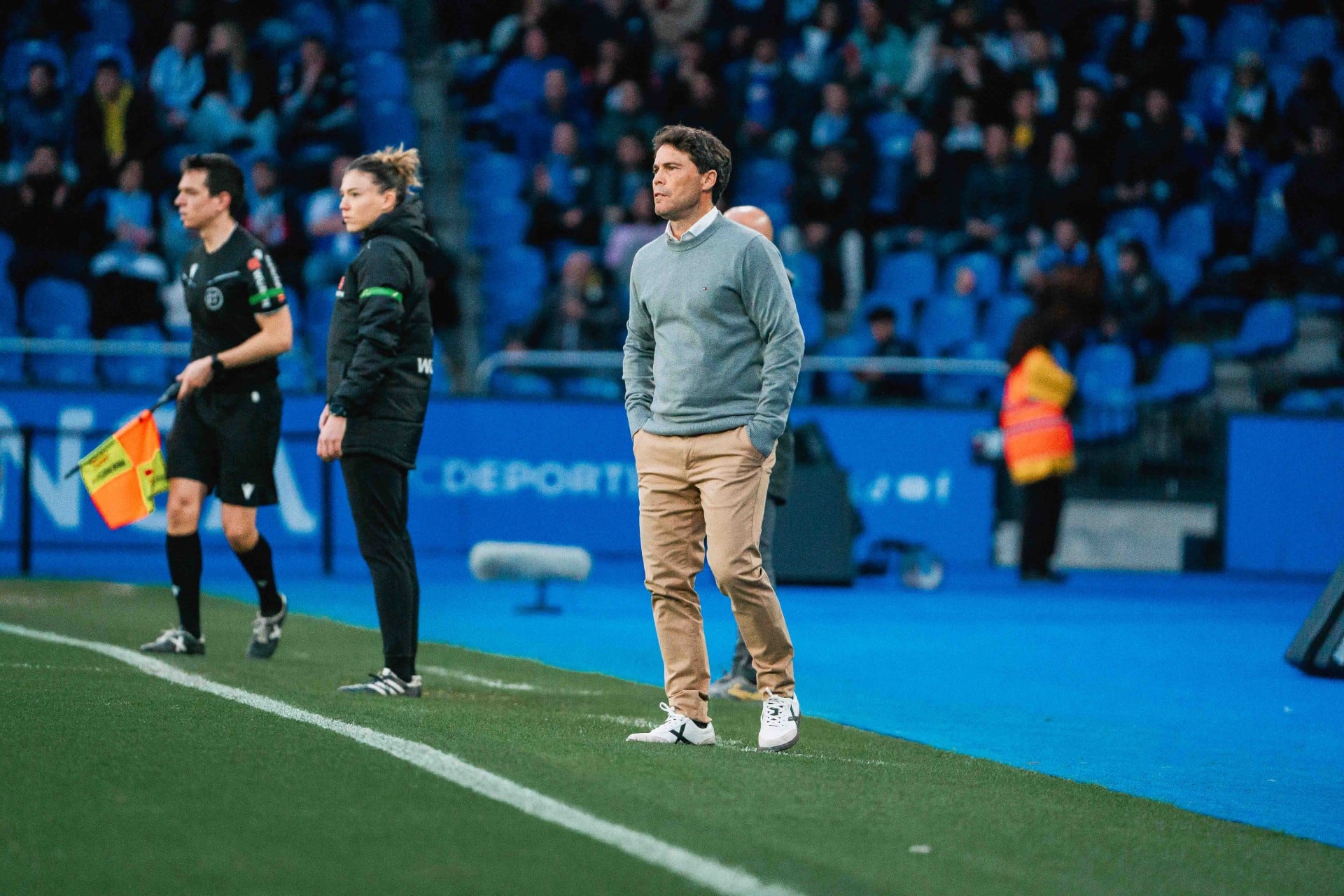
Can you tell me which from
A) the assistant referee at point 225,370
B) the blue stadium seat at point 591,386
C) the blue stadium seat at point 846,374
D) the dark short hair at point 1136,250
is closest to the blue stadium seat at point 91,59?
the blue stadium seat at point 591,386

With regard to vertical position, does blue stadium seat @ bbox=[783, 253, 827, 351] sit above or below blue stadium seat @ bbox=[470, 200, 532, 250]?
below

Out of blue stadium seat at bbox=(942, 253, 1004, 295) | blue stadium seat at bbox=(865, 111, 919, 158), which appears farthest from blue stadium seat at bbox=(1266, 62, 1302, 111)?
blue stadium seat at bbox=(942, 253, 1004, 295)

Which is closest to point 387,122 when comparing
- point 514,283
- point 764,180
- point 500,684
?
point 514,283

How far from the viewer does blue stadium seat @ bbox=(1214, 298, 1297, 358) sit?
18.2 metres

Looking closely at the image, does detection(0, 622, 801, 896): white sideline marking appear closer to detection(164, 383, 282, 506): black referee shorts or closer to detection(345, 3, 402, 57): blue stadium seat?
detection(164, 383, 282, 506): black referee shorts

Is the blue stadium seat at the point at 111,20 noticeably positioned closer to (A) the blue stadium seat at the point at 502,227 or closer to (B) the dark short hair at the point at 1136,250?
(A) the blue stadium seat at the point at 502,227

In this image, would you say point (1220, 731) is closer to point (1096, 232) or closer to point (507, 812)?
point (507, 812)

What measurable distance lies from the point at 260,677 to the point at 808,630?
4725 millimetres

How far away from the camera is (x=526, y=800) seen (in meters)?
4.78

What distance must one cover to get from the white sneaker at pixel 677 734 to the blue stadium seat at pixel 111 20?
15321 mm

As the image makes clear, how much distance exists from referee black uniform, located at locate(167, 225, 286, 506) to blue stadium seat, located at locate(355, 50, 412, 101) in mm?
12190

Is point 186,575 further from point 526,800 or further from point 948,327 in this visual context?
point 948,327

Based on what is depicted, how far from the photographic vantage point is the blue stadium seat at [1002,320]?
18.0m

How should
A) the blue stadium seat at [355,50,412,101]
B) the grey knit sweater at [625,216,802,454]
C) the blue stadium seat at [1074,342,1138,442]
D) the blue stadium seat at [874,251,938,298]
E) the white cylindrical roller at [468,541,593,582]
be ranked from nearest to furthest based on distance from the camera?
the grey knit sweater at [625,216,802,454], the white cylindrical roller at [468,541,593,582], the blue stadium seat at [1074,342,1138,442], the blue stadium seat at [874,251,938,298], the blue stadium seat at [355,50,412,101]
